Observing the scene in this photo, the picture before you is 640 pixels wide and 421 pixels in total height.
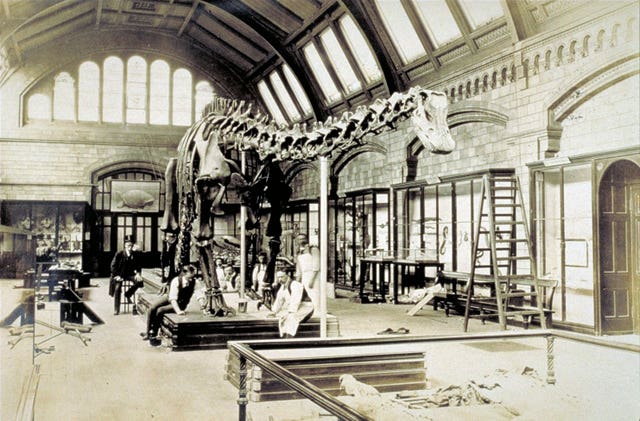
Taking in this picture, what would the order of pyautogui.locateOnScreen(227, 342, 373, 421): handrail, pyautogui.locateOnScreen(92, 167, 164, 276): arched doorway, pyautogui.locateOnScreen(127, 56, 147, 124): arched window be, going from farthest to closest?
pyautogui.locateOnScreen(127, 56, 147, 124): arched window
pyautogui.locateOnScreen(92, 167, 164, 276): arched doorway
pyautogui.locateOnScreen(227, 342, 373, 421): handrail

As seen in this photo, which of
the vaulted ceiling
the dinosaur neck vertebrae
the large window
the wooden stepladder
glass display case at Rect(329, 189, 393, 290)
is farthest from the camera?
glass display case at Rect(329, 189, 393, 290)

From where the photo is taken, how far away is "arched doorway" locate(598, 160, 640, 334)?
8453 mm

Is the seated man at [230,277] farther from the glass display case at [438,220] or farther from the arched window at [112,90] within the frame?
the arched window at [112,90]

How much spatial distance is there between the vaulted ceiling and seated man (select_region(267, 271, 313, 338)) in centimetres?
630

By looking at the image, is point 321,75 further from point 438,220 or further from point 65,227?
point 65,227

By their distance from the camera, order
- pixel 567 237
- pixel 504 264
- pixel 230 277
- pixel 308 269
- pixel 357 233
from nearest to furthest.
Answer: pixel 567 237 → pixel 504 264 → pixel 308 269 → pixel 230 277 → pixel 357 233

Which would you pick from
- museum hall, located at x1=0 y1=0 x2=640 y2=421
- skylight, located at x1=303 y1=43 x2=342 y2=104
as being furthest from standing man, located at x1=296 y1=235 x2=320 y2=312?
skylight, located at x1=303 y1=43 x2=342 y2=104

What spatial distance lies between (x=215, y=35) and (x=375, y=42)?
27.2 ft

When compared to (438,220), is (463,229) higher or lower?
lower

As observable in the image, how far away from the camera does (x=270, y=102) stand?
21.7 m

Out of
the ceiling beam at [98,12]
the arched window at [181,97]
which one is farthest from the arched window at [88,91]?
the arched window at [181,97]

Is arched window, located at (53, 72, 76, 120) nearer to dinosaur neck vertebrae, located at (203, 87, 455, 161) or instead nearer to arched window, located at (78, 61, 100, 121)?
arched window, located at (78, 61, 100, 121)

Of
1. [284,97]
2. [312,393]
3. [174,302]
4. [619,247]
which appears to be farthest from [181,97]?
[312,393]

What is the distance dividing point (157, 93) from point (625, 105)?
1634cm
